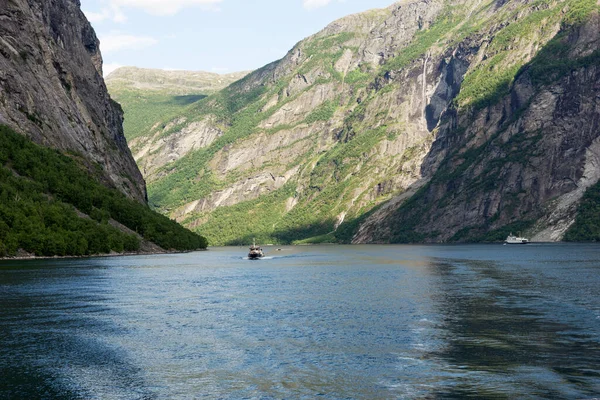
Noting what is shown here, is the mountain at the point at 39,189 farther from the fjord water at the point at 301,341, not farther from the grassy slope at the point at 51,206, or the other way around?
the fjord water at the point at 301,341

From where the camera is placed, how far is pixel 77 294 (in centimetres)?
8175

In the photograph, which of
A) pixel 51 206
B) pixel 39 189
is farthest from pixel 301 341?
pixel 39 189

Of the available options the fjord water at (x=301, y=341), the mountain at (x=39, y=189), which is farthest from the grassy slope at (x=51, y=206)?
the fjord water at (x=301, y=341)

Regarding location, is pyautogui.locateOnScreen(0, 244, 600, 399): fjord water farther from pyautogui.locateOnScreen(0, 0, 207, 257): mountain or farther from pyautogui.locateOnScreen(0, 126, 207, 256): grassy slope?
pyautogui.locateOnScreen(0, 0, 207, 257): mountain

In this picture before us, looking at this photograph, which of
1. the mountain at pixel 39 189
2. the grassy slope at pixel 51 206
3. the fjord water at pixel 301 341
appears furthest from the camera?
the mountain at pixel 39 189

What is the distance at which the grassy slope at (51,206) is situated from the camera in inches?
5733

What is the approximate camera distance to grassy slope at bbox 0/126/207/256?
478ft

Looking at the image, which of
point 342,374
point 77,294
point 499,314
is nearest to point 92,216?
point 77,294

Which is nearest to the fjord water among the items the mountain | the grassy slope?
the grassy slope

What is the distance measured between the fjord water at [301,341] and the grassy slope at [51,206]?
55.8m

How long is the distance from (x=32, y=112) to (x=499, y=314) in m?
163

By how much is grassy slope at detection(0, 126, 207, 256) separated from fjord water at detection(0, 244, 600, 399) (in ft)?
183

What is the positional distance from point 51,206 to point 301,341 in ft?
409

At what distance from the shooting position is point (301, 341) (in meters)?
51.4
